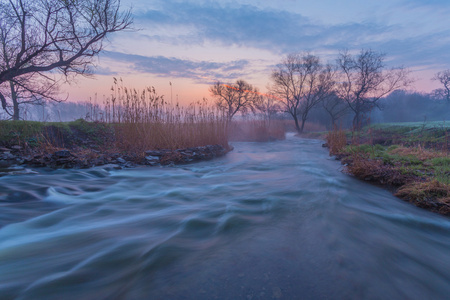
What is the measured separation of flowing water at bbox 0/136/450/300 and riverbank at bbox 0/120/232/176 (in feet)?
4.93

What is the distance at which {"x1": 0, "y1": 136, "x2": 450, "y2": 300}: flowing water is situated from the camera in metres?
1.76

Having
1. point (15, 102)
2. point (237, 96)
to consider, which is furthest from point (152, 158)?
point (237, 96)

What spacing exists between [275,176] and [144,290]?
534 centimetres

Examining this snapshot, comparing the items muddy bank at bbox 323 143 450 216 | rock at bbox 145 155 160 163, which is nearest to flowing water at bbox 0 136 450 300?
muddy bank at bbox 323 143 450 216

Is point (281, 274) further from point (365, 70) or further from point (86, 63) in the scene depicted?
point (365, 70)

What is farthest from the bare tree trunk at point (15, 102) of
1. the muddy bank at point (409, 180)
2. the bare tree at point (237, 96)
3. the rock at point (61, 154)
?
the bare tree at point (237, 96)

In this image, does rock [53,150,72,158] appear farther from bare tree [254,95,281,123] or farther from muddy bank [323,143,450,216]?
bare tree [254,95,281,123]

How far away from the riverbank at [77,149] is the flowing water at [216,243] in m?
1.50

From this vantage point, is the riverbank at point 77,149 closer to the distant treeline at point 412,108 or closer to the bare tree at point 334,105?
the bare tree at point 334,105

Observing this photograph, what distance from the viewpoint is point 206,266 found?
80.6 inches

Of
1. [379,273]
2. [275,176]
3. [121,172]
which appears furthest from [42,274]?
[275,176]

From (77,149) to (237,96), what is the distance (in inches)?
1210

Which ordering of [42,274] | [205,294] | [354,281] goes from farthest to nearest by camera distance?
[42,274], [354,281], [205,294]

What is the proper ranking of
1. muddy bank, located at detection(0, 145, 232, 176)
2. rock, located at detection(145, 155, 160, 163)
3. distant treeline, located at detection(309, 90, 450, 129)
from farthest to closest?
distant treeline, located at detection(309, 90, 450, 129) < rock, located at detection(145, 155, 160, 163) < muddy bank, located at detection(0, 145, 232, 176)
